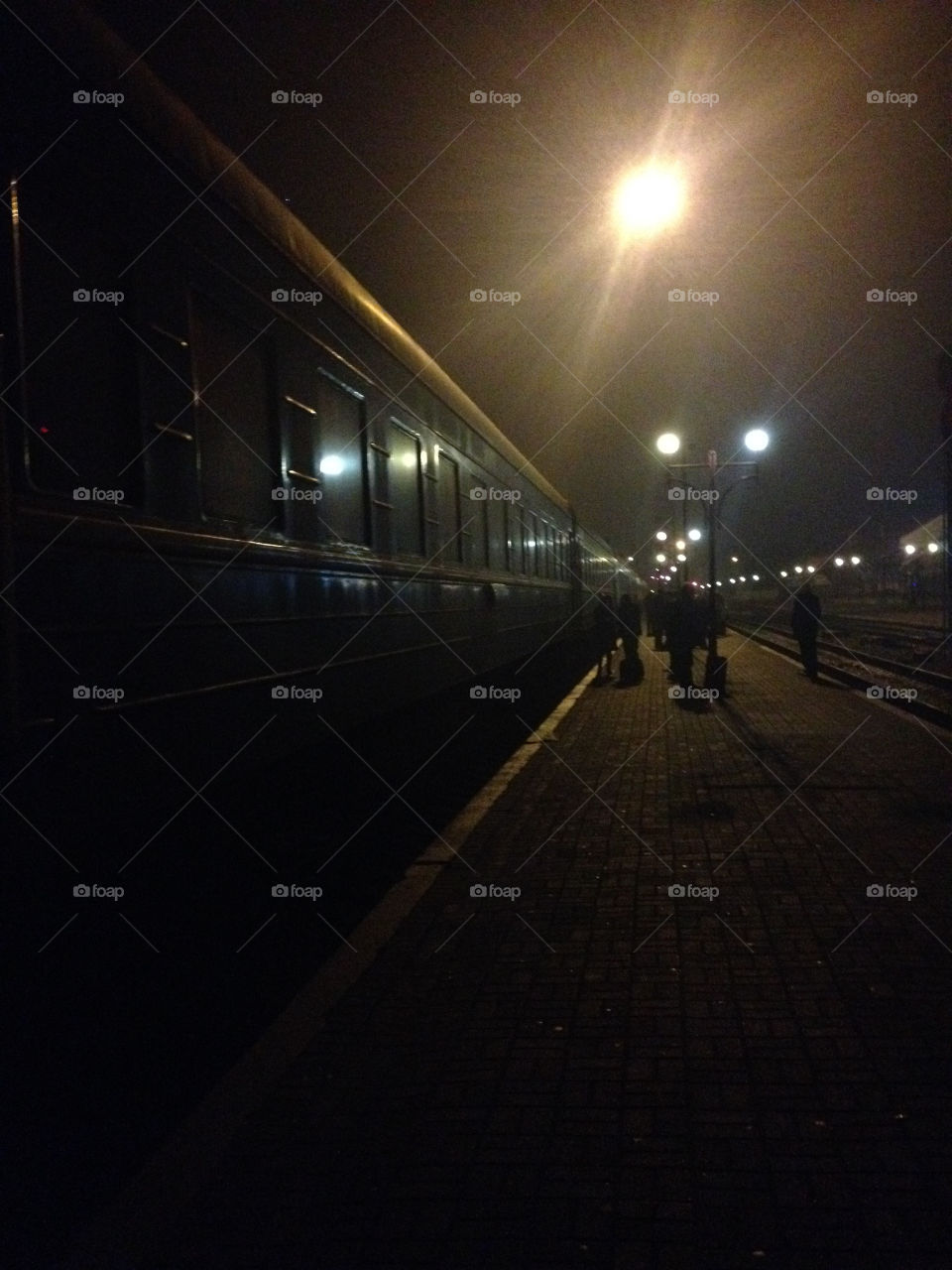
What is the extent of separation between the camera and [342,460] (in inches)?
312

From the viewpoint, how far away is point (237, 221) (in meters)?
6.12

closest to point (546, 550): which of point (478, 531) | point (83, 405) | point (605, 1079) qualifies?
point (478, 531)

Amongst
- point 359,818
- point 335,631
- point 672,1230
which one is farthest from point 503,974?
point 359,818

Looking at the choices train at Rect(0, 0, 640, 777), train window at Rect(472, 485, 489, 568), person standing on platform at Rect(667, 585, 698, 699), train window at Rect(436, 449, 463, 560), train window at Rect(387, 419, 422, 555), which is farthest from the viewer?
person standing on platform at Rect(667, 585, 698, 699)

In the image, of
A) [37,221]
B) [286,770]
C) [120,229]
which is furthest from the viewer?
[286,770]

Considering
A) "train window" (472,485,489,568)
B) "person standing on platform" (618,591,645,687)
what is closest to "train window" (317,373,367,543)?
"train window" (472,485,489,568)

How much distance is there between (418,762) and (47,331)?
8.16 meters

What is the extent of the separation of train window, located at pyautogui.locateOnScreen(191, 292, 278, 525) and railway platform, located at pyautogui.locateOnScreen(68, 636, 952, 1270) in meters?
2.16

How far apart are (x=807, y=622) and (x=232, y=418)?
1612cm

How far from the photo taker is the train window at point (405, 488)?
9391 millimetres

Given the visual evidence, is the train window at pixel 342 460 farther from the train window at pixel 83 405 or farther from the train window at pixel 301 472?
the train window at pixel 83 405

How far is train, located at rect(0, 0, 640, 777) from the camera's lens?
14.0ft

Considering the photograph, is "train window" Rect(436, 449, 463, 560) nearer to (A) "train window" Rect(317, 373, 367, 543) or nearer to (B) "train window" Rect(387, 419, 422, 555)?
(B) "train window" Rect(387, 419, 422, 555)

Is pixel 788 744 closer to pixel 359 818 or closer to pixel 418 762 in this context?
pixel 418 762
